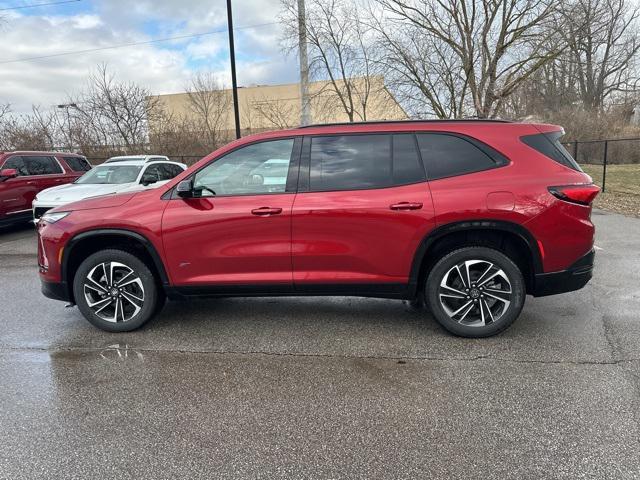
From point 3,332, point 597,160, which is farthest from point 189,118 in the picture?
point 3,332

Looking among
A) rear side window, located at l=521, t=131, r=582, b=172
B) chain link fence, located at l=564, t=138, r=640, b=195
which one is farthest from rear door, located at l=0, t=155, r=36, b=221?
chain link fence, located at l=564, t=138, r=640, b=195

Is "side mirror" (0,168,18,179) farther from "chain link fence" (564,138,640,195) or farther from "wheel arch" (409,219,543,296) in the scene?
"chain link fence" (564,138,640,195)

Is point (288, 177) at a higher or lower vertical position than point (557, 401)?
higher

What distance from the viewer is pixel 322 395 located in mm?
3182

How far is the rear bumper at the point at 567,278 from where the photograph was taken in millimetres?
3871

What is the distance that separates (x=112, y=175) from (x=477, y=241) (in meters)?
8.71

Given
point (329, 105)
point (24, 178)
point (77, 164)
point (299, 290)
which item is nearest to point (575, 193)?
point (299, 290)

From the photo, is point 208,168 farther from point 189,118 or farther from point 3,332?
point 189,118

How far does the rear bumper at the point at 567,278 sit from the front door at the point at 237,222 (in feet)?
7.19

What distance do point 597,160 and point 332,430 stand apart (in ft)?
69.9

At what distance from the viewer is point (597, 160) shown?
19766mm

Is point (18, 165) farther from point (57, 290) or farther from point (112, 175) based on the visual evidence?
point (57, 290)

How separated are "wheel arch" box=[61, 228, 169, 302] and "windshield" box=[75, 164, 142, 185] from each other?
5.96 metres

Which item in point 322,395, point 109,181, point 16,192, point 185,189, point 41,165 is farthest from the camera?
point 41,165
